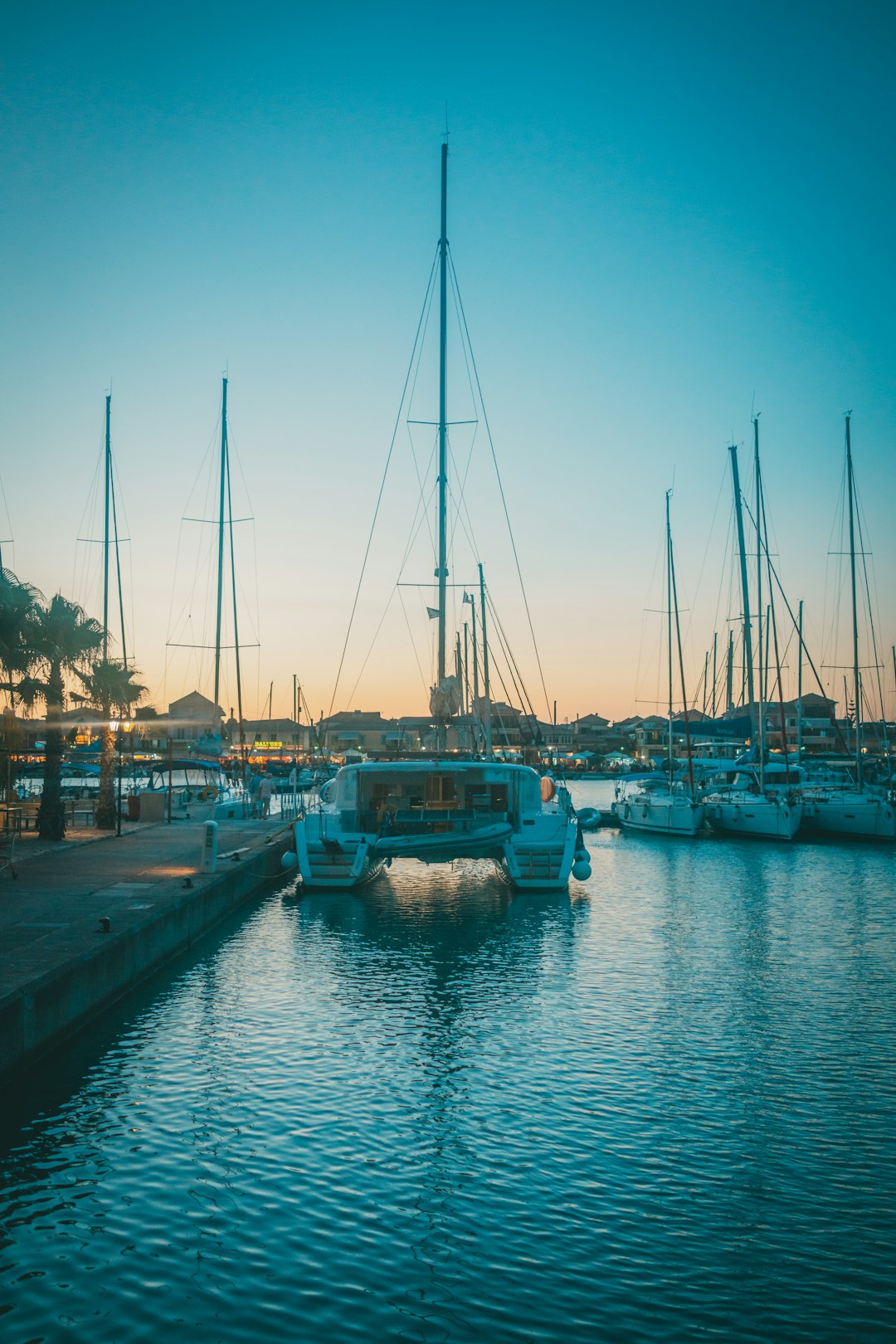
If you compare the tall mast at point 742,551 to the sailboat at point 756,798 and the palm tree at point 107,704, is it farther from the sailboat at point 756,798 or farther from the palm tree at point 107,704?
the palm tree at point 107,704

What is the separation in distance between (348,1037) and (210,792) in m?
39.5

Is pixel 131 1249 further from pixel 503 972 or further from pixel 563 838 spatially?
pixel 563 838

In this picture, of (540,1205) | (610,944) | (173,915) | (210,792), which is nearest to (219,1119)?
(540,1205)

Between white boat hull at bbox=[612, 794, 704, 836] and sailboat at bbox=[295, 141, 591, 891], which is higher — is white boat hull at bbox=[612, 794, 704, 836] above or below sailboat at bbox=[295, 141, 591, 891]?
below

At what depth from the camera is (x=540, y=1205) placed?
8031 millimetres

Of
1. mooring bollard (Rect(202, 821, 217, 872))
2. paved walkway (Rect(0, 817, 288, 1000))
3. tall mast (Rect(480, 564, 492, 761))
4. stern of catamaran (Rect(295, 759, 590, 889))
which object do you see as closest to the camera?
paved walkway (Rect(0, 817, 288, 1000))

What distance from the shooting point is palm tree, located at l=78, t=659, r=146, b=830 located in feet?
96.0

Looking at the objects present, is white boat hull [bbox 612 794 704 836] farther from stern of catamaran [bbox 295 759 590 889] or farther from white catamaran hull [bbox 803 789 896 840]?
stern of catamaran [bbox 295 759 590 889]

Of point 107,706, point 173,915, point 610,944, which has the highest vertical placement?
point 107,706

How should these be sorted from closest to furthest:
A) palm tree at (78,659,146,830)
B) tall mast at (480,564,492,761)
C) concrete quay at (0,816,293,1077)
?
1. concrete quay at (0,816,293,1077)
2. palm tree at (78,659,146,830)
3. tall mast at (480,564,492,761)

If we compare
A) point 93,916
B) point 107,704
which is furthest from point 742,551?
point 93,916

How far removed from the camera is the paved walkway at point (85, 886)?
40.6ft

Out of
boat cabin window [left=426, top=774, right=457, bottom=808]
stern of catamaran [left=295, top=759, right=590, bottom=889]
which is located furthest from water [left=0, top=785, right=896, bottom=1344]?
boat cabin window [left=426, top=774, right=457, bottom=808]

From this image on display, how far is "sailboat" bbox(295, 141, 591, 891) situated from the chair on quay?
6365mm
